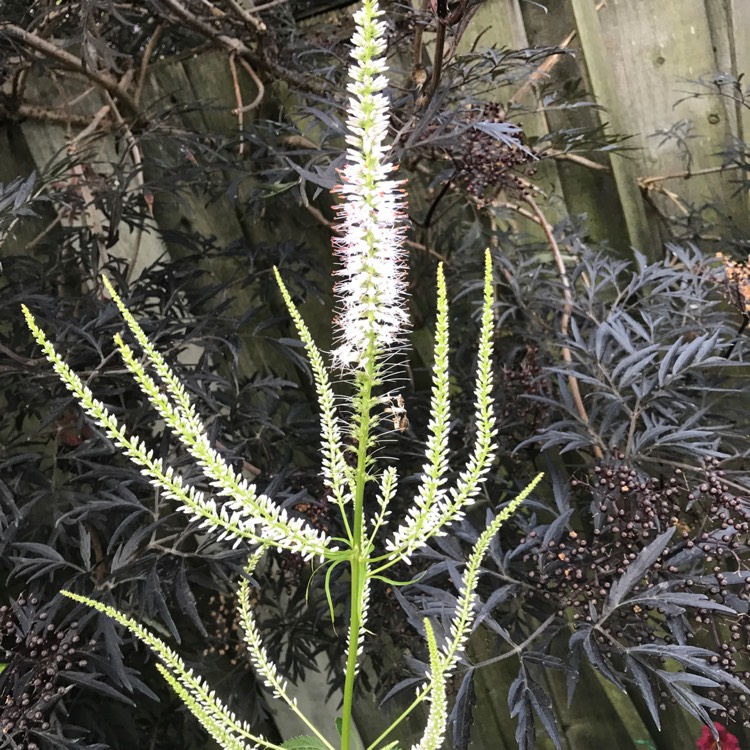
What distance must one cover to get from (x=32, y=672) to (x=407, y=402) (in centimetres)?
56

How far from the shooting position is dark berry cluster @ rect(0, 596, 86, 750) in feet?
2.13

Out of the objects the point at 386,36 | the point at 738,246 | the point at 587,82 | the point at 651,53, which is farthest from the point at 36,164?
the point at 738,246

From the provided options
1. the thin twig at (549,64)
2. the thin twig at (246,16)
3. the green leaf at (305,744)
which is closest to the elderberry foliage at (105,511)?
the green leaf at (305,744)

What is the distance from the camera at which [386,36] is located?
882 millimetres

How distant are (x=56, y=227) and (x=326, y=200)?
45 centimetres

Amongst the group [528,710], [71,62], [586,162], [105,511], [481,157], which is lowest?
[528,710]

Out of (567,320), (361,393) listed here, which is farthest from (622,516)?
(361,393)

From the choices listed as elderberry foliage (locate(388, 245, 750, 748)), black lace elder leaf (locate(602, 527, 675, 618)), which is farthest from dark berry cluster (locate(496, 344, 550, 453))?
black lace elder leaf (locate(602, 527, 675, 618))

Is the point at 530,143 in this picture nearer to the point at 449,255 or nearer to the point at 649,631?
the point at 449,255

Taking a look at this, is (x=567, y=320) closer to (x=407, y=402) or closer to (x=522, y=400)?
(x=522, y=400)

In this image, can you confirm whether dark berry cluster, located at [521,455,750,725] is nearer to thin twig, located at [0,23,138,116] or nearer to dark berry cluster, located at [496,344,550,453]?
dark berry cluster, located at [496,344,550,453]

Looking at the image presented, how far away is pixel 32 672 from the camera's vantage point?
680 mm

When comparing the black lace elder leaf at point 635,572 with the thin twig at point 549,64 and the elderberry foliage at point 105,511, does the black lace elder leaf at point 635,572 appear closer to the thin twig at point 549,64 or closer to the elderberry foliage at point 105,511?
the elderberry foliage at point 105,511

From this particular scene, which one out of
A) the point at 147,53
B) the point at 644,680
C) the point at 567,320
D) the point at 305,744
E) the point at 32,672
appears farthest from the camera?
the point at 147,53
